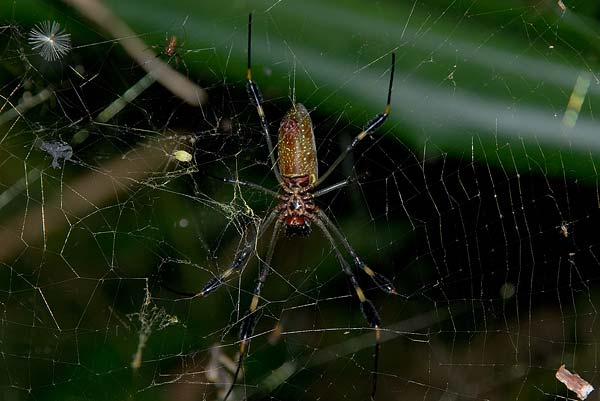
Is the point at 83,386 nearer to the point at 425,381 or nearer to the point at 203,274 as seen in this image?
the point at 203,274

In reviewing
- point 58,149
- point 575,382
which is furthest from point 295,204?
point 575,382

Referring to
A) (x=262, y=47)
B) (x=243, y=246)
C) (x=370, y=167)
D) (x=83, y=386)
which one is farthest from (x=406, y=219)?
(x=83, y=386)

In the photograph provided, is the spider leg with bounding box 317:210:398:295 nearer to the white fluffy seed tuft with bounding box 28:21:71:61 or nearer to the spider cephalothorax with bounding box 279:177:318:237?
the spider cephalothorax with bounding box 279:177:318:237

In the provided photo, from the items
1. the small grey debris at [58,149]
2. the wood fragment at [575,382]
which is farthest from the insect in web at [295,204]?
the wood fragment at [575,382]

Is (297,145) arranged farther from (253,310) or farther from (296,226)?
(253,310)

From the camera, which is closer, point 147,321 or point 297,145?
point 297,145

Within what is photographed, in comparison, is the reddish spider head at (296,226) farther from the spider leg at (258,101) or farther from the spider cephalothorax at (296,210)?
the spider leg at (258,101)
